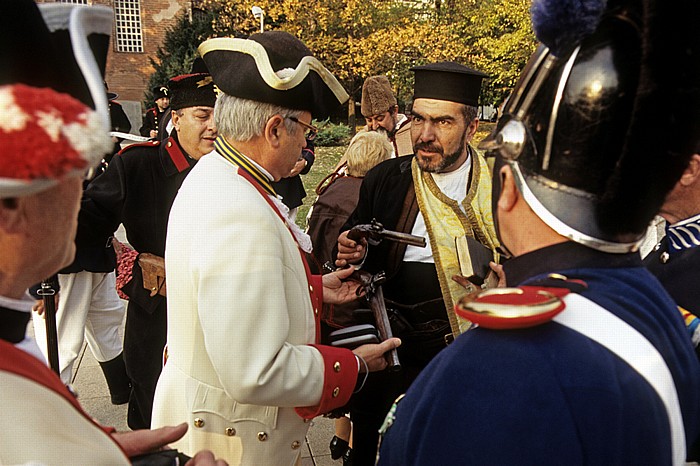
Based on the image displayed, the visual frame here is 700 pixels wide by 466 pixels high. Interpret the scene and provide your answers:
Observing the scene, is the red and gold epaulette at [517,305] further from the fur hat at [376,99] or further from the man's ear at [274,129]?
the fur hat at [376,99]

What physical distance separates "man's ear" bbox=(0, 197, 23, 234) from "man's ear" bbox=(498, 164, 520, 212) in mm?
924

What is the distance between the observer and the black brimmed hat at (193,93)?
3.49 metres

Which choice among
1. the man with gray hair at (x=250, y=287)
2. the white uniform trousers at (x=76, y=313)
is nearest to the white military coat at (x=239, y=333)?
the man with gray hair at (x=250, y=287)

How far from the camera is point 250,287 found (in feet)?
5.49

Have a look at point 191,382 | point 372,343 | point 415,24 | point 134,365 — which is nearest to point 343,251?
point 372,343

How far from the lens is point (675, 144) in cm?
115

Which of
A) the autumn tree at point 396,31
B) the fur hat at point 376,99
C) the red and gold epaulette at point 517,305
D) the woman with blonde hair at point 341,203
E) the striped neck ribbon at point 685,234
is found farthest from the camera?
Answer: the autumn tree at point 396,31

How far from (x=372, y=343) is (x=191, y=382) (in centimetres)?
67

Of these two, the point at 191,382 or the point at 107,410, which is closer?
the point at 191,382

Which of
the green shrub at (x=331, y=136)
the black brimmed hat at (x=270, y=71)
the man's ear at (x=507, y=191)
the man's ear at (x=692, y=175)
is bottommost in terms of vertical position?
the green shrub at (x=331, y=136)

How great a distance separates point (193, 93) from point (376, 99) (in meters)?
2.47

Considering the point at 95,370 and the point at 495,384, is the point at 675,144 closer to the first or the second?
the point at 495,384

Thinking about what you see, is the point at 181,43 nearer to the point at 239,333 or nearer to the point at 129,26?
the point at 129,26

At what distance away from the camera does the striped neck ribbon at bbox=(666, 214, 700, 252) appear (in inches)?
79.3
